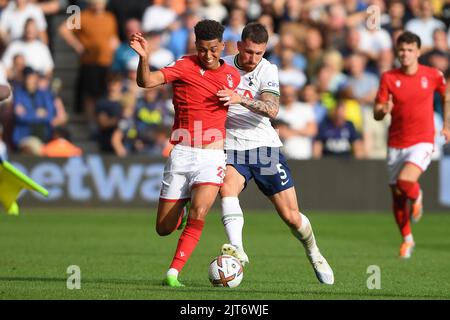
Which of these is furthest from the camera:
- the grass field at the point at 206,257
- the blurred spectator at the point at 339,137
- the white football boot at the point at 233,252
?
the blurred spectator at the point at 339,137

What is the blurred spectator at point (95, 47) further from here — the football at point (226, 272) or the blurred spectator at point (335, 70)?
the football at point (226, 272)

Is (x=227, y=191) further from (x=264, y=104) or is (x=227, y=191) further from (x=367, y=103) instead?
(x=367, y=103)

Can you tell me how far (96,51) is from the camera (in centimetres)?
2255

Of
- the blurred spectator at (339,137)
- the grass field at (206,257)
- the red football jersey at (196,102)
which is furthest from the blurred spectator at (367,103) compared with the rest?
the red football jersey at (196,102)

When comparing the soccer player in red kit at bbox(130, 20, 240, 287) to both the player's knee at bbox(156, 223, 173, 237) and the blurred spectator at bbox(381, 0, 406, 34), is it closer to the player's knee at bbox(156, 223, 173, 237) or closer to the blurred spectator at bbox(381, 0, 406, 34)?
the player's knee at bbox(156, 223, 173, 237)

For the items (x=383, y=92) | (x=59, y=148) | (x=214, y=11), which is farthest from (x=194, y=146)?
(x=214, y=11)

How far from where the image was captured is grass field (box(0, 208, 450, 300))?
32.7ft

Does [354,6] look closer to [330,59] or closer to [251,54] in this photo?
[330,59]

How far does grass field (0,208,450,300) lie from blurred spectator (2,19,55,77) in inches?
125

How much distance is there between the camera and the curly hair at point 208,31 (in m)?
10.1

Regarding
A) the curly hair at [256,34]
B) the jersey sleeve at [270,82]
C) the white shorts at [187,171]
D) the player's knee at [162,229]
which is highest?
the curly hair at [256,34]

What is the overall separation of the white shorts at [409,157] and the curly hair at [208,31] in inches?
199

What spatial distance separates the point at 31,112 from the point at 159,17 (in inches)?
142

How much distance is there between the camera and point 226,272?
1024 centimetres
